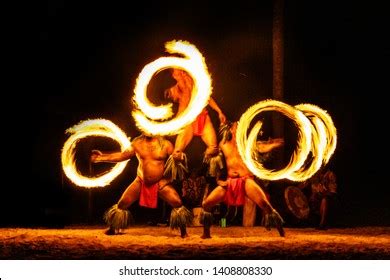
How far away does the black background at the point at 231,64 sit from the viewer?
16656mm

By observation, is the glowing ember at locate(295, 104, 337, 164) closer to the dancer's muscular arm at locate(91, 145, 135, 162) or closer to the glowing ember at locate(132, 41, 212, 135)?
the glowing ember at locate(132, 41, 212, 135)

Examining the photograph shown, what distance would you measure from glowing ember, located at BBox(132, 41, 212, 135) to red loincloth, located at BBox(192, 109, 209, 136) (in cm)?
38

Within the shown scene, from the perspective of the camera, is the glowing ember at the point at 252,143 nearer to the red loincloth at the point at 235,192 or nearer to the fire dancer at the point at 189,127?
the red loincloth at the point at 235,192

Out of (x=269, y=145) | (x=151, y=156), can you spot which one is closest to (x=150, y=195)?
(x=151, y=156)

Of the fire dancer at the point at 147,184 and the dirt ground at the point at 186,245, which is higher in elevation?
the fire dancer at the point at 147,184

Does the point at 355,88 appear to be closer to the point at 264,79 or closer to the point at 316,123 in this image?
the point at 264,79

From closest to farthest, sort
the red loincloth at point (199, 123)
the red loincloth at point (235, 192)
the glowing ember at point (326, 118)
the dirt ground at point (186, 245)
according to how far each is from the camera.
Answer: the dirt ground at point (186, 245) < the red loincloth at point (235, 192) < the red loincloth at point (199, 123) < the glowing ember at point (326, 118)

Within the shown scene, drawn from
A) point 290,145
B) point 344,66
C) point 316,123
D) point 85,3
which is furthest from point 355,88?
point 85,3

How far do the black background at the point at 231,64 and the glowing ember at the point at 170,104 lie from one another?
10.4ft

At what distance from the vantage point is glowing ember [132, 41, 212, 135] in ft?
43.7

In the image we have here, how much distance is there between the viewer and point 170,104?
13.4m

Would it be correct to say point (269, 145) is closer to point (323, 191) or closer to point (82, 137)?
point (323, 191)

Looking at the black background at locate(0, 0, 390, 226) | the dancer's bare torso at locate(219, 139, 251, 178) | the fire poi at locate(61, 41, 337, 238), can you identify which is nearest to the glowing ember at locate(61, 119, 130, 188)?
the fire poi at locate(61, 41, 337, 238)

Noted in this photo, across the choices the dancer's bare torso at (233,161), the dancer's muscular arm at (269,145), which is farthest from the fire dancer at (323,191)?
the dancer's bare torso at (233,161)
